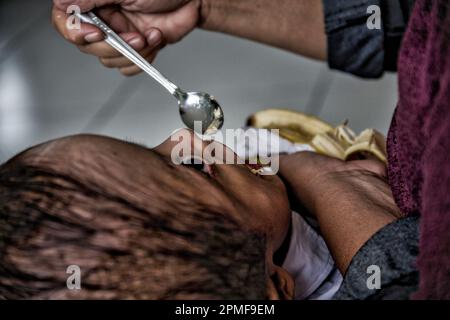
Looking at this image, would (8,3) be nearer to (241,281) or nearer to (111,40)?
(111,40)

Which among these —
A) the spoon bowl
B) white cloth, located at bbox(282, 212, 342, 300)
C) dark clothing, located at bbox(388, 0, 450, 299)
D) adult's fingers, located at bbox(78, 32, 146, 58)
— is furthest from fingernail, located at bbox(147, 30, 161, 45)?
dark clothing, located at bbox(388, 0, 450, 299)

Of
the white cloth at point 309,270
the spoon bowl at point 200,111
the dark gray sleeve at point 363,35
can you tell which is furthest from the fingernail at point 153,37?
the white cloth at point 309,270

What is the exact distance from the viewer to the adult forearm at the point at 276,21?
3.58 feet

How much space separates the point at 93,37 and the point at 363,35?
448 mm

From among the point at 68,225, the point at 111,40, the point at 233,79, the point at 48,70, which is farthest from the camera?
the point at 48,70

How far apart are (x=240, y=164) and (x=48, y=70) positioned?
1.69 meters

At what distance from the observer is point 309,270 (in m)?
0.81

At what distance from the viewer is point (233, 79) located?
2096 mm

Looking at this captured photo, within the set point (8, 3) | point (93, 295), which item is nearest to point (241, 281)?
point (93, 295)

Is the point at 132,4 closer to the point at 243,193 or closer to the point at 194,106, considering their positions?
the point at 194,106

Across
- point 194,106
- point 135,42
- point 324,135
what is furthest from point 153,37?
point 324,135
